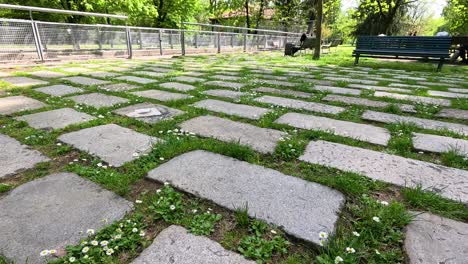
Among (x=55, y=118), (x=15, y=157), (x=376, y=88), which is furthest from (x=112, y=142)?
(x=376, y=88)

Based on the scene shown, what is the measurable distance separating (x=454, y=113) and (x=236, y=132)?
9.14 ft

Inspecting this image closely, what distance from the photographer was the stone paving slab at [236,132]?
2.24 m

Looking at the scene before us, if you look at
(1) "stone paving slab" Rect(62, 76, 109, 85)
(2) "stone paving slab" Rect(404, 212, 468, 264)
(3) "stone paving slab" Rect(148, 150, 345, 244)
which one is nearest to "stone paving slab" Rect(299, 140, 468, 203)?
(2) "stone paving slab" Rect(404, 212, 468, 264)

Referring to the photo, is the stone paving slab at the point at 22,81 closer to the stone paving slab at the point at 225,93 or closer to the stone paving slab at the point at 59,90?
the stone paving slab at the point at 59,90

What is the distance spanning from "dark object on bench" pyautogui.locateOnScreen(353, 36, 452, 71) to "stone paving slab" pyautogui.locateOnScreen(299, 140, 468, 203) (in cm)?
733

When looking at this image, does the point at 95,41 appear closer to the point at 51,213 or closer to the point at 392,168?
the point at 51,213

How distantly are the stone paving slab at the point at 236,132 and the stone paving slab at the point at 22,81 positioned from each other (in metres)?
3.50

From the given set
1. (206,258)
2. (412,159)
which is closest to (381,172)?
(412,159)

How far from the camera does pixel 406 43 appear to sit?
26.9ft

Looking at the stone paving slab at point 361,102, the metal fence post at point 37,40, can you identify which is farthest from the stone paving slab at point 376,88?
the metal fence post at point 37,40

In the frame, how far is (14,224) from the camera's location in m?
1.25

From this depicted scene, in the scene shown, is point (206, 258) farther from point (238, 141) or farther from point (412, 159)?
point (412, 159)

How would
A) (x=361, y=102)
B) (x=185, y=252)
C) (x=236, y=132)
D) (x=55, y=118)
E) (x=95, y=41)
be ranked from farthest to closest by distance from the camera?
(x=95, y=41) < (x=361, y=102) < (x=55, y=118) < (x=236, y=132) < (x=185, y=252)

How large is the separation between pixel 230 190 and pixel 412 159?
1.43m
